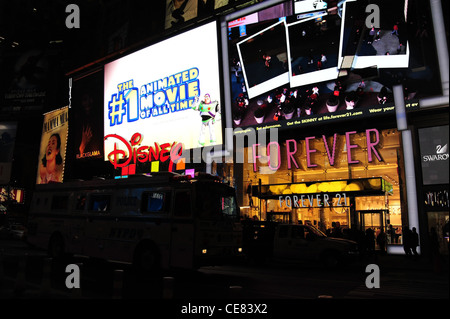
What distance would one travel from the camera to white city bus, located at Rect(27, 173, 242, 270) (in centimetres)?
1100

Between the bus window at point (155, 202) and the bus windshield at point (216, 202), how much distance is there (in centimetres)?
113

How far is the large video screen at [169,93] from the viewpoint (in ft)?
79.2

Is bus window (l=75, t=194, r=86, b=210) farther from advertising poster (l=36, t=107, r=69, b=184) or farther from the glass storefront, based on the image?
advertising poster (l=36, t=107, r=69, b=184)

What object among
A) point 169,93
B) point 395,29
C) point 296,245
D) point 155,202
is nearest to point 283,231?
point 296,245

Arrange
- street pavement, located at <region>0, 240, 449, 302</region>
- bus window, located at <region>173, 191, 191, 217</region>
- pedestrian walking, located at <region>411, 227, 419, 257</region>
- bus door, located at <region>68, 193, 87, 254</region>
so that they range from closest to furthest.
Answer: street pavement, located at <region>0, 240, 449, 302</region>
bus window, located at <region>173, 191, 191, 217</region>
bus door, located at <region>68, 193, 87, 254</region>
pedestrian walking, located at <region>411, 227, 419, 257</region>

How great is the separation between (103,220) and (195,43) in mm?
15758

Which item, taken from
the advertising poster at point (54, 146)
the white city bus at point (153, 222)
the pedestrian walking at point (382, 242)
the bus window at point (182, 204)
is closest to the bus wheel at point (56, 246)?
the white city bus at point (153, 222)

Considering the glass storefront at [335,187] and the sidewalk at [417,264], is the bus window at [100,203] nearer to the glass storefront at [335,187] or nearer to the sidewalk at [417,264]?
the glass storefront at [335,187]

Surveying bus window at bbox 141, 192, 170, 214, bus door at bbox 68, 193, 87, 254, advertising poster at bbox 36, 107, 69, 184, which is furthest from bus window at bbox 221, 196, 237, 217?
advertising poster at bbox 36, 107, 69, 184

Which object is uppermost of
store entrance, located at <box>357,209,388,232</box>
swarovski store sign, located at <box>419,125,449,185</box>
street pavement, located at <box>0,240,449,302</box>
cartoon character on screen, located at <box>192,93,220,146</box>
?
cartoon character on screen, located at <box>192,93,220,146</box>

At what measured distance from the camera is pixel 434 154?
717 inches

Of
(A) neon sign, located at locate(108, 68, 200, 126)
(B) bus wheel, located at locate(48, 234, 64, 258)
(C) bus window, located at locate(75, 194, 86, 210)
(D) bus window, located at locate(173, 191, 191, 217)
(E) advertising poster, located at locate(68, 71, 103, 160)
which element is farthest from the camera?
(E) advertising poster, located at locate(68, 71, 103, 160)

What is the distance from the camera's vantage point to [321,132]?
21.2m

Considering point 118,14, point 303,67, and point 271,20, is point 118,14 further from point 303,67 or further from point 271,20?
point 303,67
